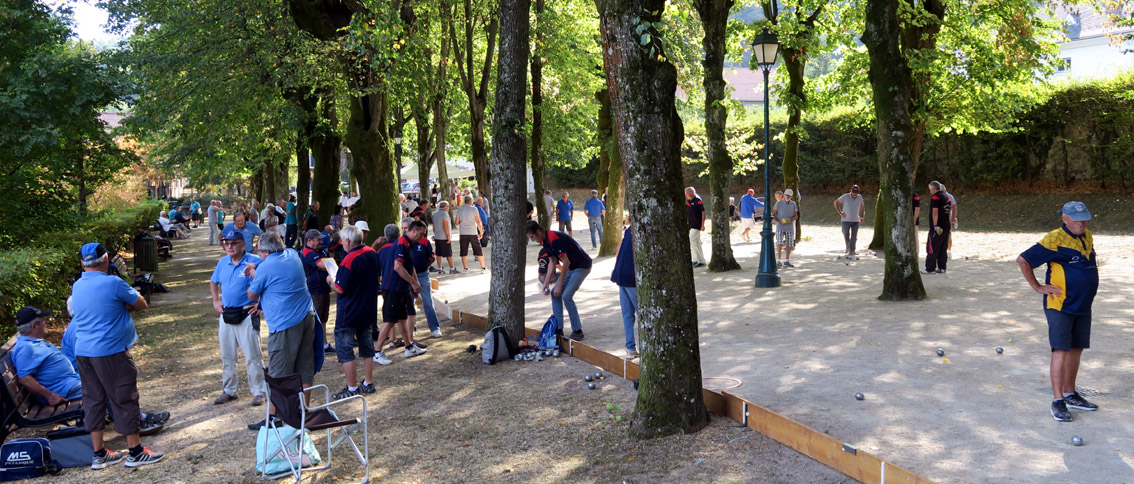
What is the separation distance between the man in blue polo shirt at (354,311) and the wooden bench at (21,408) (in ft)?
7.83

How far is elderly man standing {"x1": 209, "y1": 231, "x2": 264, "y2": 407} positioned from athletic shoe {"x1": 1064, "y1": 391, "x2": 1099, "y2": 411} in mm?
7297

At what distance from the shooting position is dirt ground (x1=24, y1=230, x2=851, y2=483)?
18.9 feet

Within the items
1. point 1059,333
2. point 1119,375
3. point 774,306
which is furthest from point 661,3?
point 774,306

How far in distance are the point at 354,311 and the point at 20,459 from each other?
3091mm

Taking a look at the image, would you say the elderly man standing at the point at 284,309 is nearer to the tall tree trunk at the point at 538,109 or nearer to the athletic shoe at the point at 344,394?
the athletic shoe at the point at 344,394

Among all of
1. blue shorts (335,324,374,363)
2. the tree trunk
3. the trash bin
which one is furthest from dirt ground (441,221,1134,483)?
the trash bin

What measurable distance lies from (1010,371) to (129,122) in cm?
1633

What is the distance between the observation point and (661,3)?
6.47 metres

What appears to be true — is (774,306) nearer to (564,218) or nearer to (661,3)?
(661,3)

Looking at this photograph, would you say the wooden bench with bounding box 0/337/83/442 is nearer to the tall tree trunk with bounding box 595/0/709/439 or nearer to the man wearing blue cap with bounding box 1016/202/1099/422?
the tall tree trunk with bounding box 595/0/709/439

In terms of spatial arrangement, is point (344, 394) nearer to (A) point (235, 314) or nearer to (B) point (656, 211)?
(A) point (235, 314)

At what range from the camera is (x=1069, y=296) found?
20.5 feet

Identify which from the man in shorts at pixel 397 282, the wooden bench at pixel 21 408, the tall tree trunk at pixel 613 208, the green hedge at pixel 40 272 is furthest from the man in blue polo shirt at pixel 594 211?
the wooden bench at pixel 21 408

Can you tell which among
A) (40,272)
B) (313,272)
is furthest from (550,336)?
(40,272)
